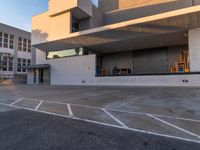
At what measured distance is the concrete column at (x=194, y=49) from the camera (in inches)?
520

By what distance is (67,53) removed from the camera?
20.7m

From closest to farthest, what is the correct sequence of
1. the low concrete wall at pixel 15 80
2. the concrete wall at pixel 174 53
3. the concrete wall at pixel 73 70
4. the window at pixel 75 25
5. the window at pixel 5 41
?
the concrete wall at pixel 73 70 → the concrete wall at pixel 174 53 → the window at pixel 75 25 → the low concrete wall at pixel 15 80 → the window at pixel 5 41

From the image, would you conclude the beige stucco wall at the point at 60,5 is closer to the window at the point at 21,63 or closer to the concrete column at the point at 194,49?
the concrete column at the point at 194,49

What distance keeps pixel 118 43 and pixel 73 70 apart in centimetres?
706

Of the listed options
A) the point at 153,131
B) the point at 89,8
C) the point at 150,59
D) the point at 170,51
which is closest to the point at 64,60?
the point at 89,8

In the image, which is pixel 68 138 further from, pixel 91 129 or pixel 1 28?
pixel 1 28

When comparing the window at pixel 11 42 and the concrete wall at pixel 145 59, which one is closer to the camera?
the concrete wall at pixel 145 59

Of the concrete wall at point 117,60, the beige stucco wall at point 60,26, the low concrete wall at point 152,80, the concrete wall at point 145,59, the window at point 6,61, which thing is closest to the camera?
the low concrete wall at point 152,80

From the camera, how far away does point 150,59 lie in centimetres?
2083

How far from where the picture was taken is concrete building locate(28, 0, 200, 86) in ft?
44.1

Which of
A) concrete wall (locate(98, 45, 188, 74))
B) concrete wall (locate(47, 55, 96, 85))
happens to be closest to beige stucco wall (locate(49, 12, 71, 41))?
concrete wall (locate(47, 55, 96, 85))

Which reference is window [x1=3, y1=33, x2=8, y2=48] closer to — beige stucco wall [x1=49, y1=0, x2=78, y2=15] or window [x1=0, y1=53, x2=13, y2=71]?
window [x1=0, y1=53, x2=13, y2=71]

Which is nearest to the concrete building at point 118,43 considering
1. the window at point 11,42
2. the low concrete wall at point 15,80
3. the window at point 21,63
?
the low concrete wall at point 15,80

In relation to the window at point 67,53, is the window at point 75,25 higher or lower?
higher
